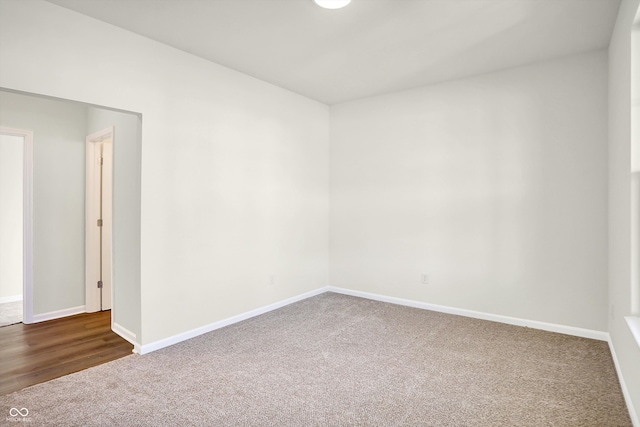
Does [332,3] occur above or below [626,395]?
above

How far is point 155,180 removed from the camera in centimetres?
313

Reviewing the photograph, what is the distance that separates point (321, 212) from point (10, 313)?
410 cm

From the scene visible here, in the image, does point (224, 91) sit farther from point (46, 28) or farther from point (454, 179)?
point (454, 179)

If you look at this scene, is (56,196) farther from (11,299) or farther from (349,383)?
(349,383)

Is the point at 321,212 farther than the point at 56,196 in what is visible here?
Yes

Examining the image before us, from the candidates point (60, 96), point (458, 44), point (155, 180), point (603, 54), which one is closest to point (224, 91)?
point (155, 180)

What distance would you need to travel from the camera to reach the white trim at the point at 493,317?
3.32 metres

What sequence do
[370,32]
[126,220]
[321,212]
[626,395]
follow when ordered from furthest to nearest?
[321,212]
[126,220]
[370,32]
[626,395]

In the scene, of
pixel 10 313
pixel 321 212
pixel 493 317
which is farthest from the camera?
pixel 321 212

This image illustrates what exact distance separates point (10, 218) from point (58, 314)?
6.30ft

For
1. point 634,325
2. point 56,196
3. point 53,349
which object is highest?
point 56,196

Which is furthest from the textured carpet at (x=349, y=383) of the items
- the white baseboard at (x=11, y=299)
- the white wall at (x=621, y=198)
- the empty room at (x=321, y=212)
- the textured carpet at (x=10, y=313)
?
the white baseboard at (x=11, y=299)

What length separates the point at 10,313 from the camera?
4281 millimetres

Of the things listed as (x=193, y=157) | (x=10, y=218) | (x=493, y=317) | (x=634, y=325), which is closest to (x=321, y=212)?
(x=193, y=157)
